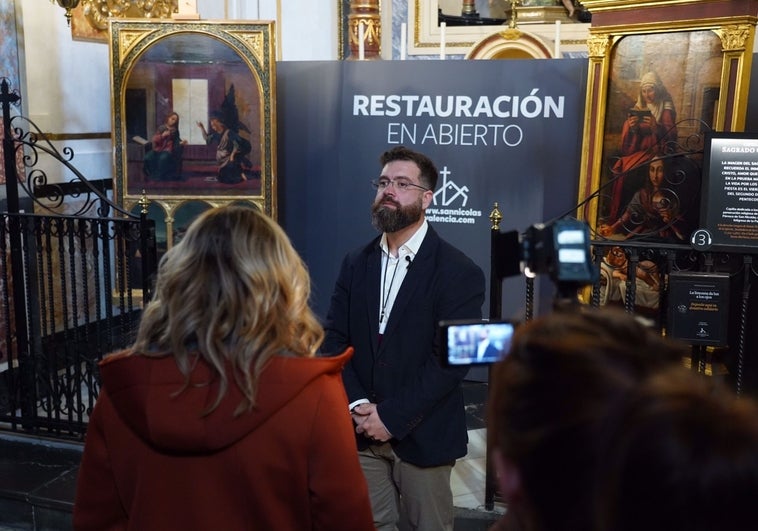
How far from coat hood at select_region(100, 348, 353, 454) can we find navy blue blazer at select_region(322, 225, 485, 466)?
3.63 ft

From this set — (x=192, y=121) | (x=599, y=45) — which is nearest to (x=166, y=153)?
(x=192, y=121)

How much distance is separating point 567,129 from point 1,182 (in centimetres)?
368

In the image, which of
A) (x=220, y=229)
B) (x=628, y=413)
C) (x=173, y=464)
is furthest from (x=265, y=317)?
(x=628, y=413)

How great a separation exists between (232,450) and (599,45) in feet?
14.3

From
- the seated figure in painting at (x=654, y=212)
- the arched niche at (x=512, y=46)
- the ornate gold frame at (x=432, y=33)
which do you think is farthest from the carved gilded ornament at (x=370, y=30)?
the seated figure in painting at (x=654, y=212)

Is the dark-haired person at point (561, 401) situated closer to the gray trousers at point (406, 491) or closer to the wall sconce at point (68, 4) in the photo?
the gray trousers at point (406, 491)

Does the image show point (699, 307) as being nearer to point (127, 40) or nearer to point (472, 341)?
point (472, 341)

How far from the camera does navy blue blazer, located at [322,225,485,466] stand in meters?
2.79

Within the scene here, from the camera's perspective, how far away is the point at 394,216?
2.96 metres

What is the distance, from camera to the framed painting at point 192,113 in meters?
5.86

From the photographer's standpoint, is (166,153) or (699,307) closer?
(699,307)

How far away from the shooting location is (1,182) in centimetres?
530

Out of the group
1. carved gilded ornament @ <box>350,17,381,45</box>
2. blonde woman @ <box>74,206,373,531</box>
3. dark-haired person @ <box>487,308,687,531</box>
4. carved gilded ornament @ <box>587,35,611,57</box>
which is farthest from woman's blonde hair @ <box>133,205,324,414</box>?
carved gilded ornament @ <box>350,17,381,45</box>

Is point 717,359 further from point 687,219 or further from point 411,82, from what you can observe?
point 411,82
